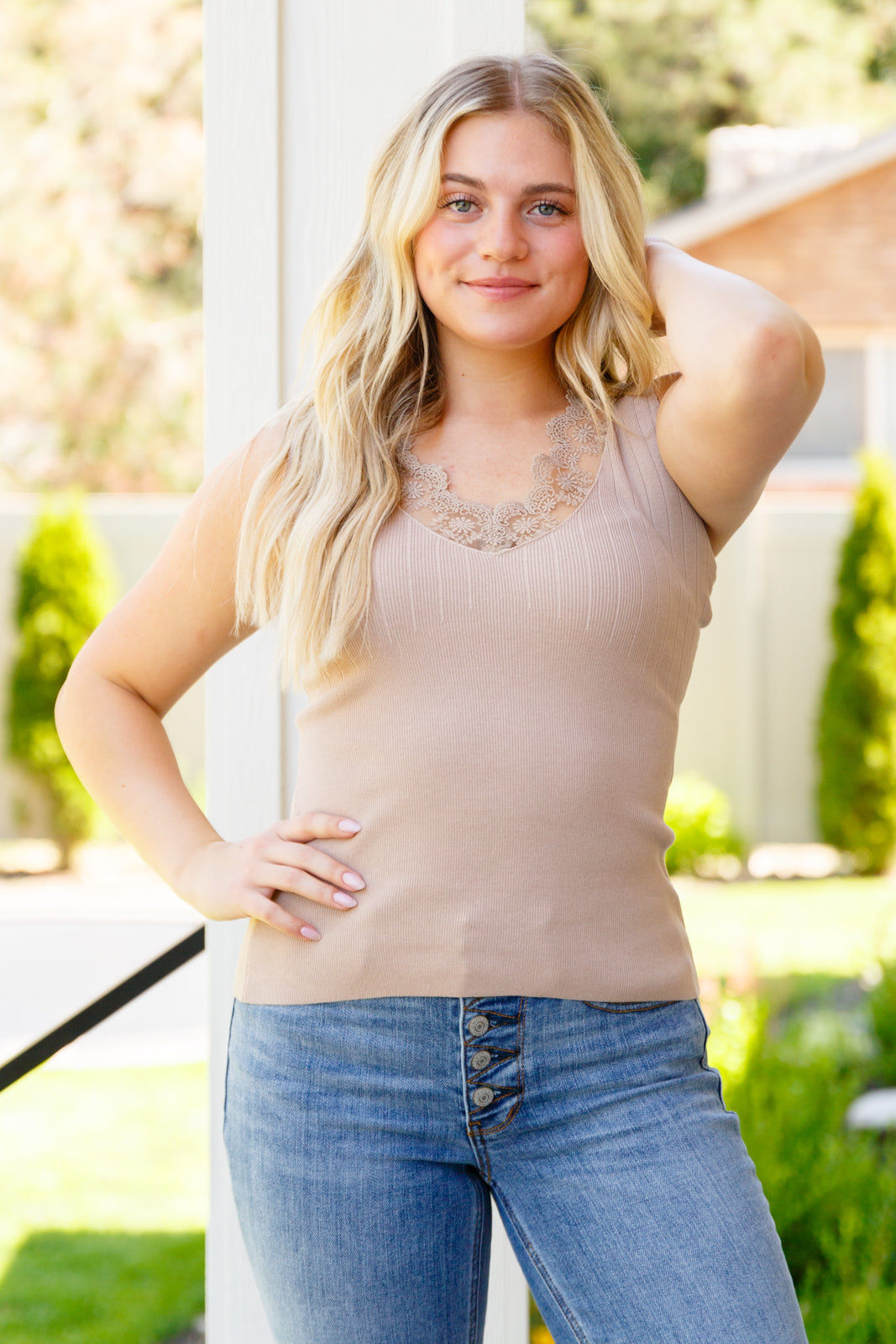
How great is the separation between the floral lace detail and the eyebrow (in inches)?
8.5

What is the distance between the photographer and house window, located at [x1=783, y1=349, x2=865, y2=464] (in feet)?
30.2

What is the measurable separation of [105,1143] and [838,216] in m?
7.53

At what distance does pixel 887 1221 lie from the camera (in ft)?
9.09

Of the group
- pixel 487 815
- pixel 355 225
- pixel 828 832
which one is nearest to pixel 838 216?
pixel 828 832

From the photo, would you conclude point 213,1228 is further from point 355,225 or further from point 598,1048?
point 355,225

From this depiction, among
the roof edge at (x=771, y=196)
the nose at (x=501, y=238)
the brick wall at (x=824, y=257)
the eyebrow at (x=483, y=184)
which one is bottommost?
the nose at (x=501, y=238)

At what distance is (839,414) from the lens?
365 inches

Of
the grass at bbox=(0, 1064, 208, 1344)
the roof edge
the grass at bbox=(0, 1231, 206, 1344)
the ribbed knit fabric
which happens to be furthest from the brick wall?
the ribbed knit fabric

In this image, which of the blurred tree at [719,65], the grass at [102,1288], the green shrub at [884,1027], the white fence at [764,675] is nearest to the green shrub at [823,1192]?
the green shrub at [884,1027]

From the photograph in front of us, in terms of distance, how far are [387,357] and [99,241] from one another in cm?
1017

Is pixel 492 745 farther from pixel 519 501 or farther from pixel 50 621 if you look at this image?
pixel 50 621

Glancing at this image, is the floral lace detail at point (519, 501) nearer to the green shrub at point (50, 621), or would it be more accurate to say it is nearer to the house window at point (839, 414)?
the green shrub at point (50, 621)

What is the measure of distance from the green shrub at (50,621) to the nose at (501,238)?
5790 mm

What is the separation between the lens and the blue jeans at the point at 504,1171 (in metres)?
1.19
